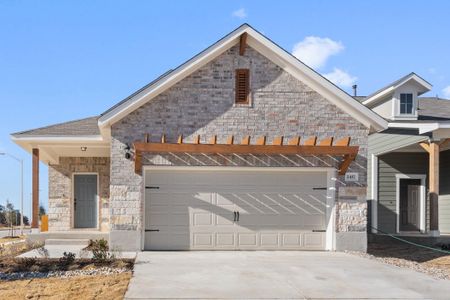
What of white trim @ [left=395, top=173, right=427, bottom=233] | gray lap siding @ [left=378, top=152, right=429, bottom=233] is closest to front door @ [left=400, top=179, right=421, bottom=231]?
white trim @ [left=395, top=173, right=427, bottom=233]

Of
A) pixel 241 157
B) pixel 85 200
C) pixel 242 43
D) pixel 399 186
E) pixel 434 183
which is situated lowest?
pixel 85 200

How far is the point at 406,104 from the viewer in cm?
2002

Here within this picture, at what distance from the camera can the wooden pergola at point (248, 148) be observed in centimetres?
1373

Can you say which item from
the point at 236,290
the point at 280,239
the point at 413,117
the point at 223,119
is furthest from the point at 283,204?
the point at 413,117

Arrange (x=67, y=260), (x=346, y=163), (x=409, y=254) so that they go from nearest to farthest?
1. (x=67, y=260)
2. (x=346, y=163)
3. (x=409, y=254)

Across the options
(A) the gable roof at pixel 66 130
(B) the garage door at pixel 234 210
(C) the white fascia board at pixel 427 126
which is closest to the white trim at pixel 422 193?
(C) the white fascia board at pixel 427 126

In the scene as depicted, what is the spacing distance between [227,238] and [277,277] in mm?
4372

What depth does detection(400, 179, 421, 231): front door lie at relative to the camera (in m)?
20.9

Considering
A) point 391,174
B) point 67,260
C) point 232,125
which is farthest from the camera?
point 391,174

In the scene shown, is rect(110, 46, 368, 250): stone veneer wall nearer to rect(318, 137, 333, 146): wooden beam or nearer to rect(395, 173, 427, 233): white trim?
rect(318, 137, 333, 146): wooden beam

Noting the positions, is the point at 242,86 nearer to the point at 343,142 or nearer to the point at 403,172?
the point at 343,142

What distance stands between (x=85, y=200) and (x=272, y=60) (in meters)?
9.80

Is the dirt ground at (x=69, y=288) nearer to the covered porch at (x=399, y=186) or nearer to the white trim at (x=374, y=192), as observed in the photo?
Result: the white trim at (x=374, y=192)

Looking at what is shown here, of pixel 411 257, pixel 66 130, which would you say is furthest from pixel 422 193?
pixel 66 130
